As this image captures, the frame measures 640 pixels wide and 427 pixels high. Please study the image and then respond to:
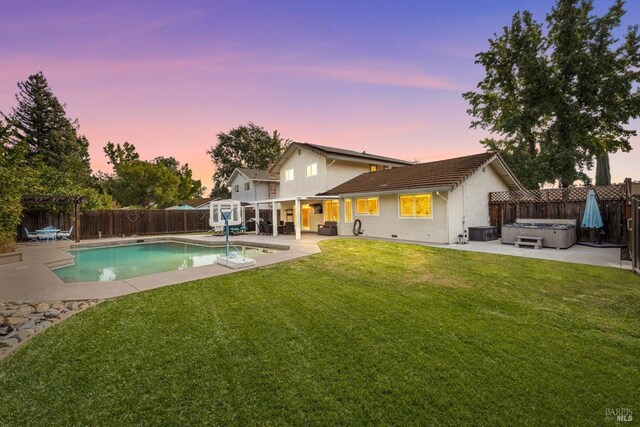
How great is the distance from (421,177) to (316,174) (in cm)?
783

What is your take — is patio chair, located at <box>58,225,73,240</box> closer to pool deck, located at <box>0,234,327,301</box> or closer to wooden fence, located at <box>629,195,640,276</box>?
pool deck, located at <box>0,234,327,301</box>

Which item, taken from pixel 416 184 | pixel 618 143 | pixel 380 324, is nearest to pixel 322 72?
pixel 416 184

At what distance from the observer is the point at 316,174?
67.5 feet

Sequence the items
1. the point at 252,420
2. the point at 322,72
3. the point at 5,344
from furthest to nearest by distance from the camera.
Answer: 1. the point at 322,72
2. the point at 5,344
3. the point at 252,420

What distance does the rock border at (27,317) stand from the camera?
3940 millimetres

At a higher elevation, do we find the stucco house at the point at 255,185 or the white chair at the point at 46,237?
the stucco house at the point at 255,185

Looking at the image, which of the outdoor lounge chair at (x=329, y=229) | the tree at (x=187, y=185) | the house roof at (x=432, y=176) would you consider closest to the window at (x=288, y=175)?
the house roof at (x=432, y=176)

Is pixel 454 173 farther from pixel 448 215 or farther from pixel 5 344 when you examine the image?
pixel 5 344

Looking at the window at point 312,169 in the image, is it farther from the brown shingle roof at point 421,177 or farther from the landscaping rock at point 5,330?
the landscaping rock at point 5,330

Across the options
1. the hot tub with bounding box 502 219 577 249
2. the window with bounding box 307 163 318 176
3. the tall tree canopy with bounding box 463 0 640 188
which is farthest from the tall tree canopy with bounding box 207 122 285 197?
the hot tub with bounding box 502 219 577 249

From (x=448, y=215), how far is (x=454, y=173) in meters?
2.15

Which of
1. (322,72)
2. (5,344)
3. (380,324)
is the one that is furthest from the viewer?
(322,72)

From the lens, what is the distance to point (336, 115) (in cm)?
2114

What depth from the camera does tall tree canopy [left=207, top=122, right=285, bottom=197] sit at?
4525cm
